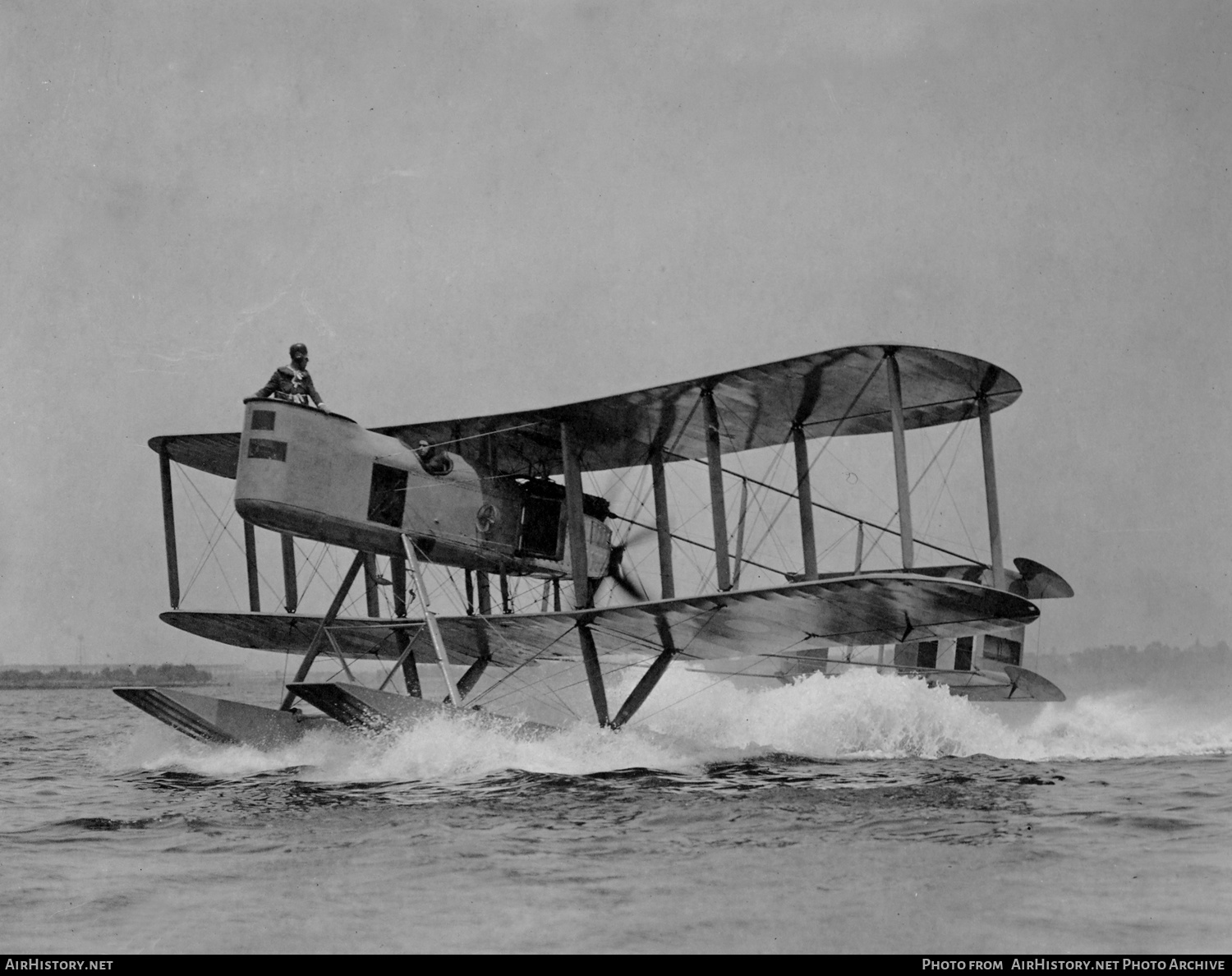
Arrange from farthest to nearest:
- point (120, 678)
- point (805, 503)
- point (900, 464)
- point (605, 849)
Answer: point (120, 678), point (805, 503), point (900, 464), point (605, 849)

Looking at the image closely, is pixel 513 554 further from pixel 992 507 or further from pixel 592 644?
pixel 992 507

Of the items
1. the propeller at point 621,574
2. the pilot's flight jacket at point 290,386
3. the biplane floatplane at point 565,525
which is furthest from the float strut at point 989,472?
the pilot's flight jacket at point 290,386

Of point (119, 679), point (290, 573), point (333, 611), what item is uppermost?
point (290, 573)

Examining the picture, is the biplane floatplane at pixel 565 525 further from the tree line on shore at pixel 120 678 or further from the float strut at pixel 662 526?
the tree line on shore at pixel 120 678

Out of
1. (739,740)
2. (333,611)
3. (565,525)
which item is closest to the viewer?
(333,611)

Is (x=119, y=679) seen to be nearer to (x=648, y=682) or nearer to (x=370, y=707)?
(x=648, y=682)

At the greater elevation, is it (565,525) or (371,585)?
(565,525)

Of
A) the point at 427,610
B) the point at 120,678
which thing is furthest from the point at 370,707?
the point at 120,678
